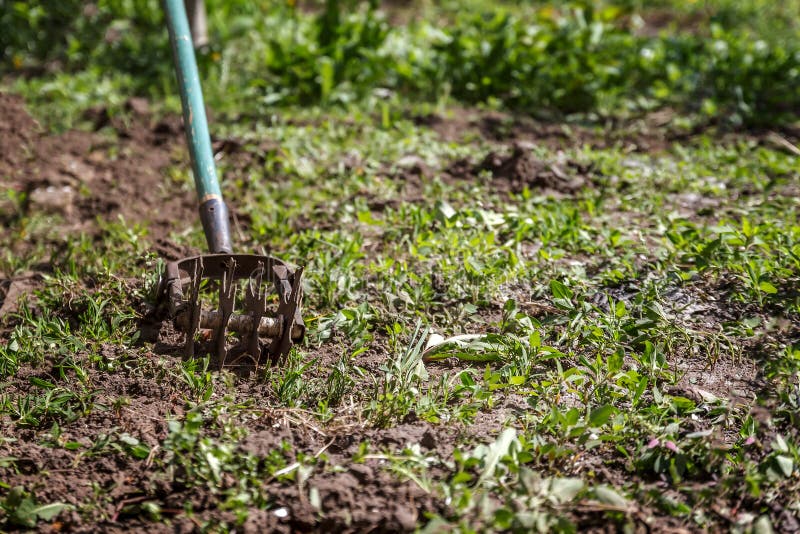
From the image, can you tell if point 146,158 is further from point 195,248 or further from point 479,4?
point 479,4

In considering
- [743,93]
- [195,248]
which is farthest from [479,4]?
[195,248]

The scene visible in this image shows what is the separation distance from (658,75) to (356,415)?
3.67m

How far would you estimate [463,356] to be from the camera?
2.76 m

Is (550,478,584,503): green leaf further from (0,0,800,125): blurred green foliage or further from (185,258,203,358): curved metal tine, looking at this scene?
(0,0,800,125): blurred green foliage

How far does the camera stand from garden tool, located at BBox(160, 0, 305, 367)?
2594 millimetres

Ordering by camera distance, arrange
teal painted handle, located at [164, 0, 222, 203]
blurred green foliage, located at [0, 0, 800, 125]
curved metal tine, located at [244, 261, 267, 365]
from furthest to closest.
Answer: blurred green foliage, located at [0, 0, 800, 125]
teal painted handle, located at [164, 0, 222, 203]
curved metal tine, located at [244, 261, 267, 365]

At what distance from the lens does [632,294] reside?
308cm

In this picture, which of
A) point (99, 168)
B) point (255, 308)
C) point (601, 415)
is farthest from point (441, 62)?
point (601, 415)

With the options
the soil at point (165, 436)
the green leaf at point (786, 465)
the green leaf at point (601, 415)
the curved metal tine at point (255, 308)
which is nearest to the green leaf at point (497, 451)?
the soil at point (165, 436)

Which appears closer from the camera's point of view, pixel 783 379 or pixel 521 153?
pixel 783 379

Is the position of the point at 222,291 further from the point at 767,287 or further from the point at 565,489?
the point at 767,287

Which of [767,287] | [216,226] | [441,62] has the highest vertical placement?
[441,62]

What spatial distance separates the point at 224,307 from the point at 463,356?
80 cm

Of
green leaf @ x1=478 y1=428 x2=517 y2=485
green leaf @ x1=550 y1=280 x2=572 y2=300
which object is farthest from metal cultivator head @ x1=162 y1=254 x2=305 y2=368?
green leaf @ x1=550 y1=280 x2=572 y2=300
